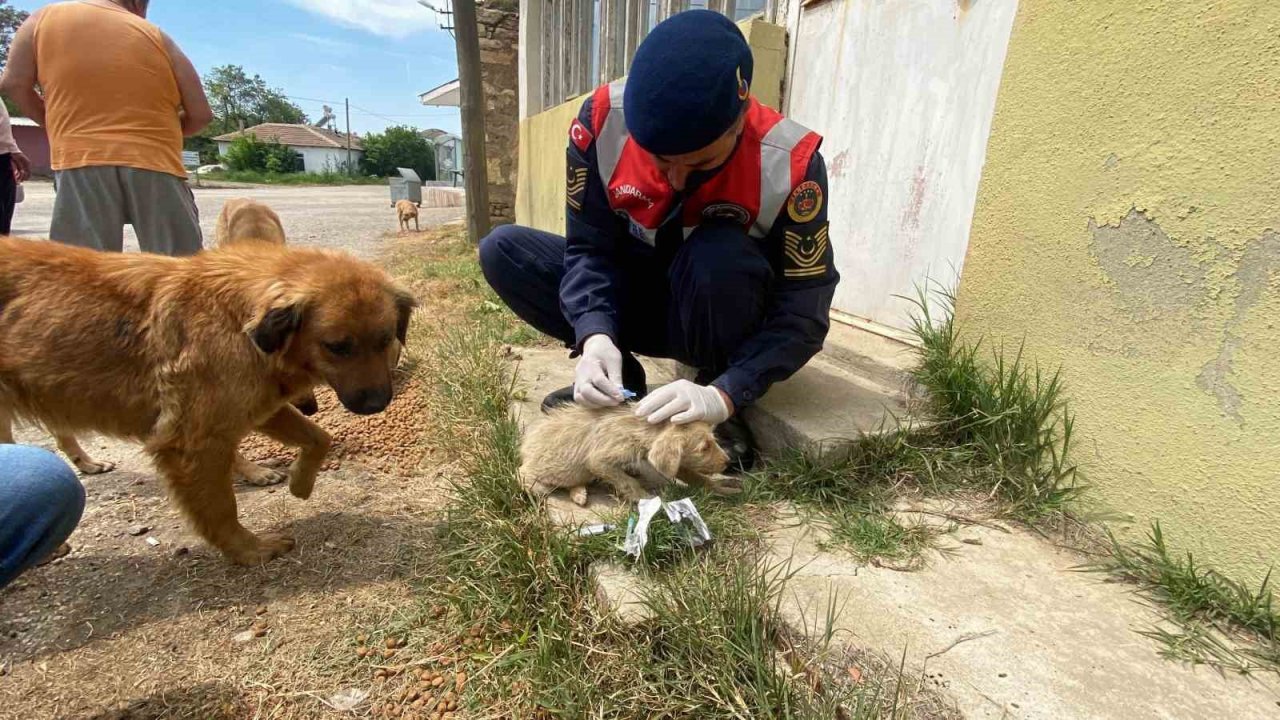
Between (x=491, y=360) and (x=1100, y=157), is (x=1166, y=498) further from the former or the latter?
(x=491, y=360)

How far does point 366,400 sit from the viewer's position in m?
2.47

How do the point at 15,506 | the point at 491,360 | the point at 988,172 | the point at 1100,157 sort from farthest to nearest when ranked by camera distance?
the point at 491,360, the point at 988,172, the point at 1100,157, the point at 15,506

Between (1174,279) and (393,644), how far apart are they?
2665mm

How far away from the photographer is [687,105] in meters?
1.93

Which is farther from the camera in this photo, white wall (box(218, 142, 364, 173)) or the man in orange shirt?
white wall (box(218, 142, 364, 173))

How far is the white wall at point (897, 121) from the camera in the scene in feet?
10.4

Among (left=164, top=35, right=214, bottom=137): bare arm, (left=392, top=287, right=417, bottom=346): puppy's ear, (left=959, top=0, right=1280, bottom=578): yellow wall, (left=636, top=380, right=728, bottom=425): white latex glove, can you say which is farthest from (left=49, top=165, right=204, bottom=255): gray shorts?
(left=959, top=0, right=1280, bottom=578): yellow wall

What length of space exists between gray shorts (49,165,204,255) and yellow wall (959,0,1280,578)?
4005 millimetres

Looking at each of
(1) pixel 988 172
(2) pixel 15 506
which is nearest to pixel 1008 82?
(1) pixel 988 172

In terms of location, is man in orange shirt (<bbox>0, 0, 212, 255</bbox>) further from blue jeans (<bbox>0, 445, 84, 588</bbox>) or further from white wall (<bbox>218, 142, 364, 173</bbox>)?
white wall (<bbox>218, 142, 364, 173</bbox>)

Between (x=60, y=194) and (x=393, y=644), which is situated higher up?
(x=60, y=194)

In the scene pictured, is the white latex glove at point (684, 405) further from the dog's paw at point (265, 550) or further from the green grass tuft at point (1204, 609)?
the dog's paw at point (265, 550)

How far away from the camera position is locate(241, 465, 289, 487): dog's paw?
10.1 ft

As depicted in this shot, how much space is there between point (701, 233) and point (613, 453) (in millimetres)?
925
